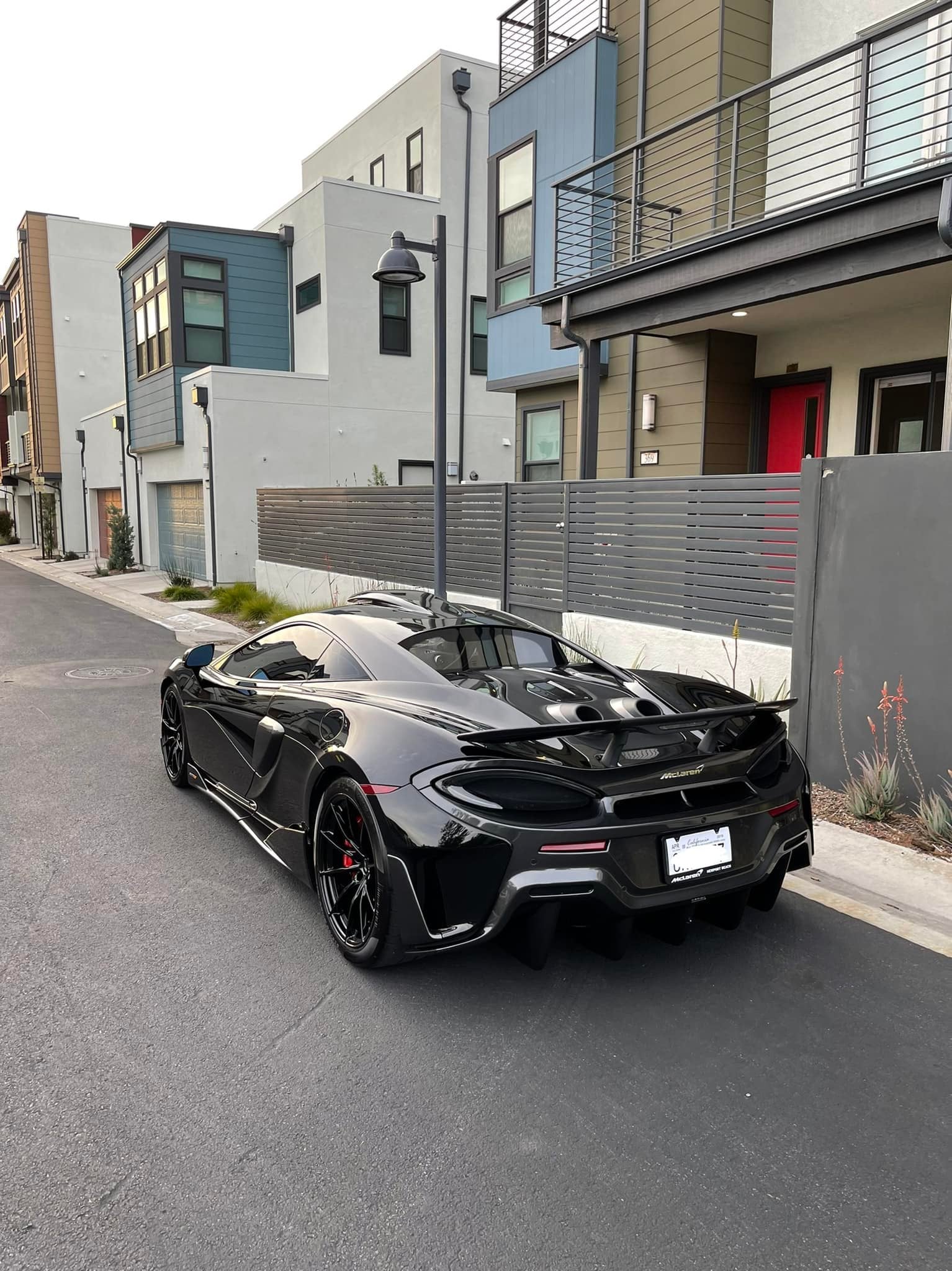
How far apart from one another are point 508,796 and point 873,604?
337 centimetres

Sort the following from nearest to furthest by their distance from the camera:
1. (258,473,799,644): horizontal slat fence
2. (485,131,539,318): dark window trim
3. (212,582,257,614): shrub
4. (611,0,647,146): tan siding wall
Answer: (258,473,799,644): horizontal slat fence
(611,0,647,146): tan siding wall
(485,131,539,318): dark window trim
(212,582,257,614): shrub

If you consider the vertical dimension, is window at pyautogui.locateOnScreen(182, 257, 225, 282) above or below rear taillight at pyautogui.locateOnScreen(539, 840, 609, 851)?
above

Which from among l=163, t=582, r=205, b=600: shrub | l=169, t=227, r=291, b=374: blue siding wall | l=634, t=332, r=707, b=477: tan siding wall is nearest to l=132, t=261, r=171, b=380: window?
l=169, t=227, r=291, b=374: blue siding wall

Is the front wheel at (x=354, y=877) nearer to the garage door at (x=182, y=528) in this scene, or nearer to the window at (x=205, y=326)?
the garage door at (x=182, y=528)

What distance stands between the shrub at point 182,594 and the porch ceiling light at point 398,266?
38.3 feet

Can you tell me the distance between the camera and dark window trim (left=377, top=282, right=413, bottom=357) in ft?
69.7

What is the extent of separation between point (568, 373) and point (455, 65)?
11.5m

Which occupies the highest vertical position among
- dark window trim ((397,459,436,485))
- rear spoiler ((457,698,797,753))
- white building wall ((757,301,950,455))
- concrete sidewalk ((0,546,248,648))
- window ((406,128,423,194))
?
window ((406,128,423,194))

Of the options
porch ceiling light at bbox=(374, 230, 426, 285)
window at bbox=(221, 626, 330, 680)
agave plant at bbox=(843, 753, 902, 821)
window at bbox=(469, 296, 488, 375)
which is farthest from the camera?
window at bbox=(469, 296, 488, 375)

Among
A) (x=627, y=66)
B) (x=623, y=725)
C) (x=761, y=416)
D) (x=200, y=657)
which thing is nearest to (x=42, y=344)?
(x=627, y=66)

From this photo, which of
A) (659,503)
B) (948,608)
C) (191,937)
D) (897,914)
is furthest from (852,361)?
(191,937)

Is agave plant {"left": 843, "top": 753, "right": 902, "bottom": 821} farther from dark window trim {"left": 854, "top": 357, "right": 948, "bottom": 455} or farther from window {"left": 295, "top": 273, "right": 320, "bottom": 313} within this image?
window {"left": 295, "top": 273, "right": 320, "bottom": 313}

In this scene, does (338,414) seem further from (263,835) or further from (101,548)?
(263,835)

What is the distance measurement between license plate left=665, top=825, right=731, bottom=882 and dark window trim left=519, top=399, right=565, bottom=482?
10.4m
